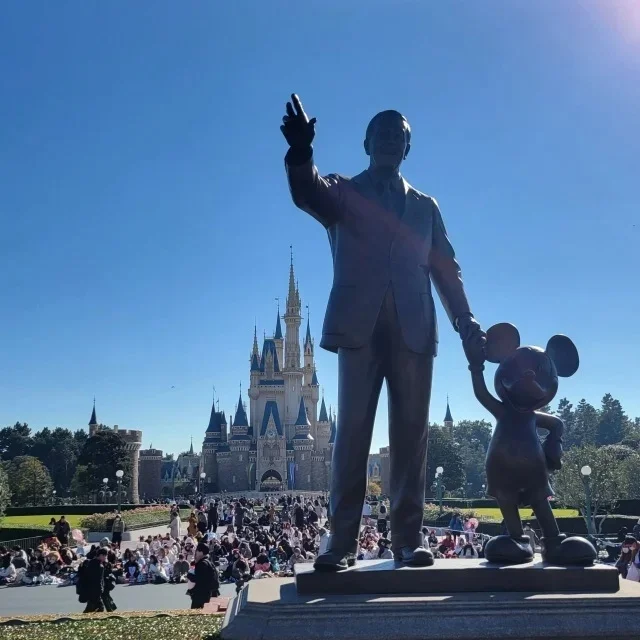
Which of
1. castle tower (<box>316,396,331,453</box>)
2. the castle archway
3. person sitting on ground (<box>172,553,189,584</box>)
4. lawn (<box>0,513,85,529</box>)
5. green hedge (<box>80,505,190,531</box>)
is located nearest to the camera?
person sitting on ground (<box>172,553,189,584</box>)

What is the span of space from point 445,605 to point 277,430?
3165 inches

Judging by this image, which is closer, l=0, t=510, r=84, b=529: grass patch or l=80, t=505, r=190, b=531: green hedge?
l=80, t=505, r=190, b=531: green hedge

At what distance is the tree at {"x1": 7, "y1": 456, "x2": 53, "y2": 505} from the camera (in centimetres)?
5412

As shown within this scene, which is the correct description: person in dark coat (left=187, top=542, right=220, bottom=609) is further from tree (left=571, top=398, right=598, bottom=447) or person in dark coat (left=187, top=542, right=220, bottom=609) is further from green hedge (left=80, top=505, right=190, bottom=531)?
tree (left=571, top=398, right=598, bottom=447)

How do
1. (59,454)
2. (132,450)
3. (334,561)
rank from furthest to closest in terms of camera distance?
(59,454) → (132,450) → (334,561)

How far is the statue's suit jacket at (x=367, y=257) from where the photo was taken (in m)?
4.69

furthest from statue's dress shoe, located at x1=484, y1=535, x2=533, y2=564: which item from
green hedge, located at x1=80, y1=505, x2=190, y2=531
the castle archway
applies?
the castle archway

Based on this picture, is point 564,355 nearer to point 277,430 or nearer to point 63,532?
Answer: point 63,532

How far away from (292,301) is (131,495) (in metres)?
41.2

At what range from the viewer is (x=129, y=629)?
552 cm

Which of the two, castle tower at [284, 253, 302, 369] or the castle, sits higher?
castle tower at [284, 253, 302, 369]

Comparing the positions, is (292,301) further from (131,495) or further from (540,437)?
(540,437)

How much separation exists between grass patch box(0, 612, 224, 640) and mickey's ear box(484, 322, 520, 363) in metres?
2.61

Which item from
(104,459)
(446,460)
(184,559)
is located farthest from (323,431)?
(184,559)
